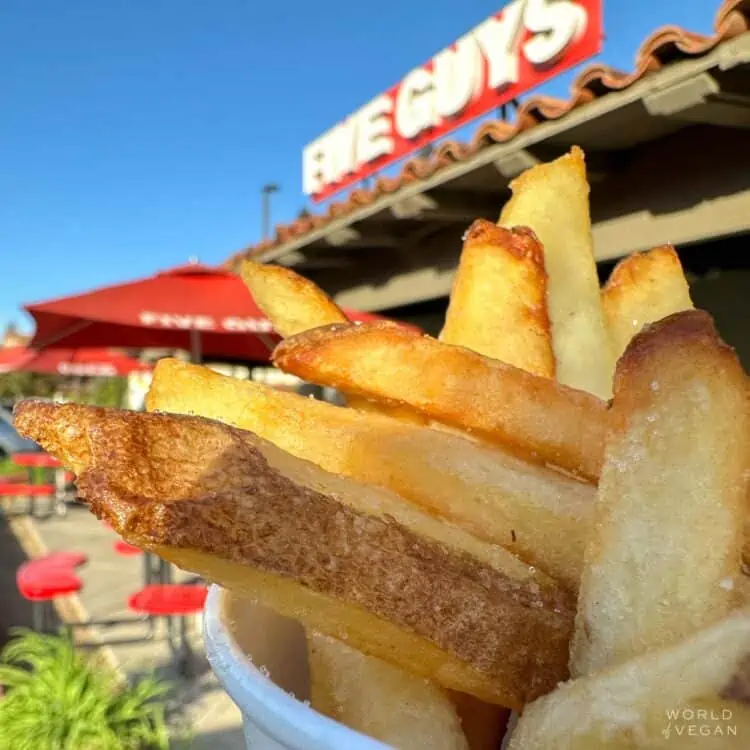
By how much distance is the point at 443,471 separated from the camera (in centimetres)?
86

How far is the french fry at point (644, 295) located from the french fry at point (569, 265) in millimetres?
38

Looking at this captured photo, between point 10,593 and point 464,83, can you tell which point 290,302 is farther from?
point 10,593

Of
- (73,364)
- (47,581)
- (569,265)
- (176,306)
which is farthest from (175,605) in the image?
(73,364)

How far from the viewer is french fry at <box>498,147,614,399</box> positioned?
Result: 1146 millimetres

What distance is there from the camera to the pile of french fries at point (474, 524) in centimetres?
62

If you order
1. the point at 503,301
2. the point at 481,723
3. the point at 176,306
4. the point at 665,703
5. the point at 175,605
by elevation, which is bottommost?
the point at 175,605

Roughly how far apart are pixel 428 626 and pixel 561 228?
0.83m

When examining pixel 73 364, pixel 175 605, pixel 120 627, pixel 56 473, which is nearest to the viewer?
pixel 175 605

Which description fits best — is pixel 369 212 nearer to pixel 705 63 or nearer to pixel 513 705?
pixel 705 63

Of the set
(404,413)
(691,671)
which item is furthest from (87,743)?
(691,671)

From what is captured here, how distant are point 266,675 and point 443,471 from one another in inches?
11.6

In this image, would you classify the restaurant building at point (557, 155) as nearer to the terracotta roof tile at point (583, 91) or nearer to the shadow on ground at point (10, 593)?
the terracotta roof tile at point (583, 91)

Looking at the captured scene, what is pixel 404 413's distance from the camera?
1.03 metres

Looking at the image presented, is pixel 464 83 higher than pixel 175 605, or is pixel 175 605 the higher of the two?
pixel 464 83
